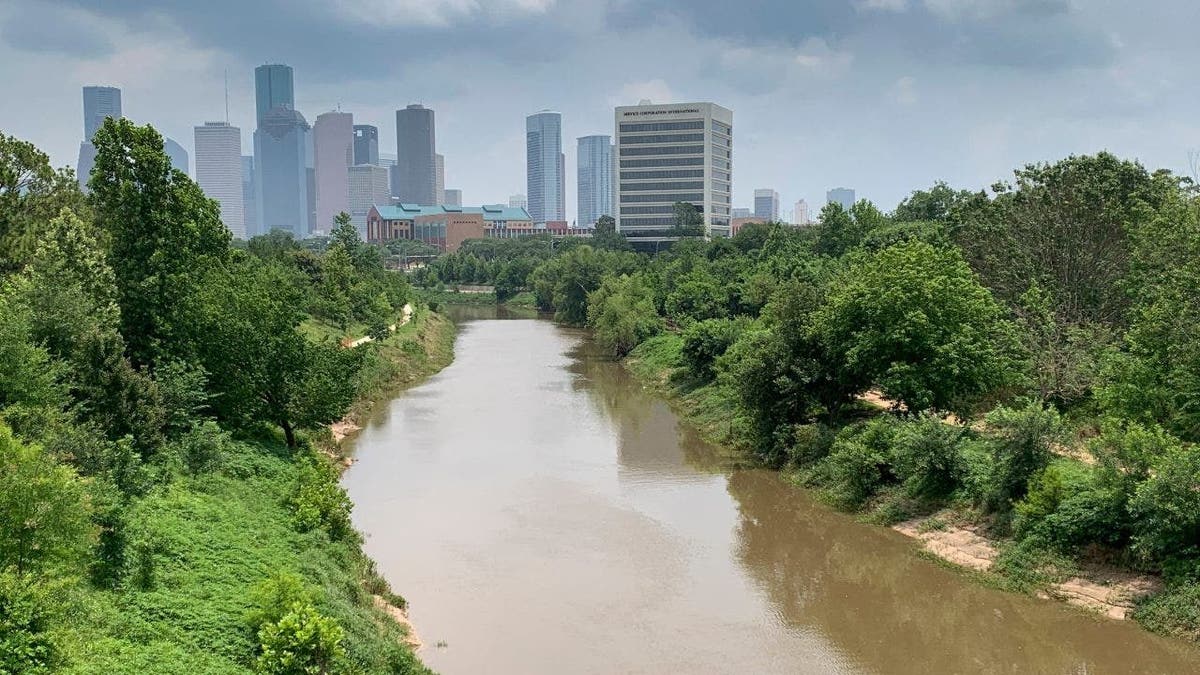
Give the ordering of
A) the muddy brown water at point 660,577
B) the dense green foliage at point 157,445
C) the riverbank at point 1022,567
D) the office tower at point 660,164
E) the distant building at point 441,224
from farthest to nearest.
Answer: the distant building at point 441,224 < the office tower at point 660,164 < the riverbank at point 1022,567 < the muddy brown water at point 660,577 < the dense green foliage at point 157,445

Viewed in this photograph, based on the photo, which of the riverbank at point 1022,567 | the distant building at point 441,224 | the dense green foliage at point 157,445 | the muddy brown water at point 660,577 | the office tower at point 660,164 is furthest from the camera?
the distant building at point 441,224

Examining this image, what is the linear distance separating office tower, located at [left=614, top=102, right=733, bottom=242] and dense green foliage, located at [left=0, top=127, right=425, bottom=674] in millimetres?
97259

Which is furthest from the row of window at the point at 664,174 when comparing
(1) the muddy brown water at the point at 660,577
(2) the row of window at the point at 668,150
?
(1) the muddy brown water at the point at 660,577

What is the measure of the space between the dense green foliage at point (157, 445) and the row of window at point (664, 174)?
98.6m

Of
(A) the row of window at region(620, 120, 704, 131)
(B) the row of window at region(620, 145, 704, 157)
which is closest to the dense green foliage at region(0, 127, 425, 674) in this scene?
(B) the row of window at region(620, 145, 704, 157)

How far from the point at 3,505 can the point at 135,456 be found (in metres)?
5.65

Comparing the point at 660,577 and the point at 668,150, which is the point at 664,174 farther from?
the point at 660,577

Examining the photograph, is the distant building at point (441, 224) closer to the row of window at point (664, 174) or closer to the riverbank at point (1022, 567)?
the row of window at point (664, 174)

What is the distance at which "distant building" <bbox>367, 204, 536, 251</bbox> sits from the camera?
17562 centimetres

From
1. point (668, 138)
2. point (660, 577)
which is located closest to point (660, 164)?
point (668, 138)

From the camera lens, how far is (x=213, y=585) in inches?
588

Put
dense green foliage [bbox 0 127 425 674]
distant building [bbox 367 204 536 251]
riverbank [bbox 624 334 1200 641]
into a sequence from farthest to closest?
distant building [bbox 367 204 536 251]
riverbank [bbox 624 334 1200 641]
dense green foliage [bbox 0 127 425 674]

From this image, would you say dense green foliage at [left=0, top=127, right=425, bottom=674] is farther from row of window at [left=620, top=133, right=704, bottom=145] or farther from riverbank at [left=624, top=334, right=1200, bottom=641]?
row of window at [left=620, top=133, right=704, bottom=145]

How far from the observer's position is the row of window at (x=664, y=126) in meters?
130
